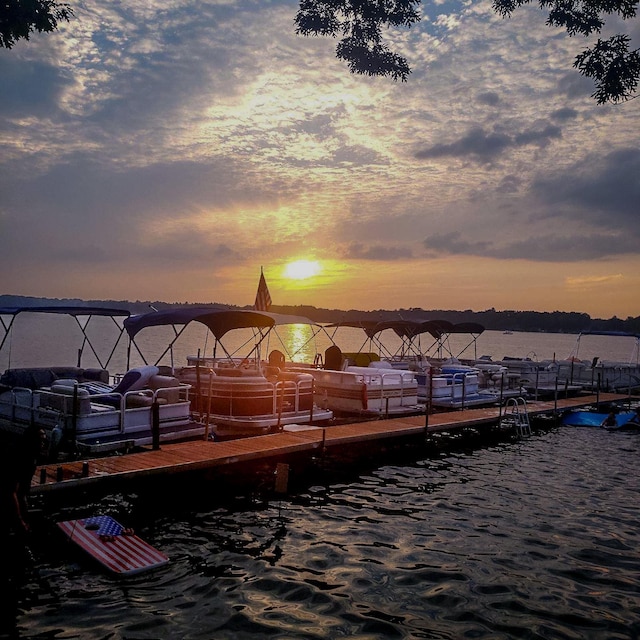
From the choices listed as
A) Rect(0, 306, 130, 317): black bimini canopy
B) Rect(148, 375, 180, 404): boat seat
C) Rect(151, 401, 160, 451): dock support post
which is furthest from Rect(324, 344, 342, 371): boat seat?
Rect(151, 401, 160, 451): dock support post

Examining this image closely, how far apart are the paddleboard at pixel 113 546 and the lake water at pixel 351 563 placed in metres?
0.20

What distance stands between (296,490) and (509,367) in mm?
Result: 24468

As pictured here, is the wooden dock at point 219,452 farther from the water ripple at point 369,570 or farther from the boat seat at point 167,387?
the boat seat at point 167,387

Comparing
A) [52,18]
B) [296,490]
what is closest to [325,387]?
[296,490]

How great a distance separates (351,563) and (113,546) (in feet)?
14.0

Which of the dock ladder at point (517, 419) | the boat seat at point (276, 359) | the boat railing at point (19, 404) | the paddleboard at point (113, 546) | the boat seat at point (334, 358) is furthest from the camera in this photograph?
the dock ladder at point (517, 419)

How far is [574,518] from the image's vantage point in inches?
559

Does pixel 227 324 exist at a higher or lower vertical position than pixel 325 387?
higher

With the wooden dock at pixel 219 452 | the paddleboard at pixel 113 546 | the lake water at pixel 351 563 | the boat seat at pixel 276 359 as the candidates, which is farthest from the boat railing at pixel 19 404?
the boat seat at pixel 276 359

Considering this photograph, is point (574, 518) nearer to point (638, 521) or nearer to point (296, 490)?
point (638, 521)

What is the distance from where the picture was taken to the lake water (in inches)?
348

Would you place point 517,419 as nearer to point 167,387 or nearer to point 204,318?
point 204,318

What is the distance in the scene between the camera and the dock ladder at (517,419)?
25.2m

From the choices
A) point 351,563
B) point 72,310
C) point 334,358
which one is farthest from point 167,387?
point 334,358
